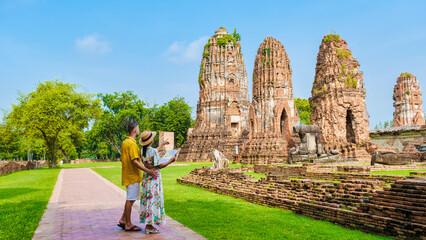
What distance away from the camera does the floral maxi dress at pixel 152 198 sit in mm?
5035

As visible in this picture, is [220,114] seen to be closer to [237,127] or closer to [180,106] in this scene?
[237,127]

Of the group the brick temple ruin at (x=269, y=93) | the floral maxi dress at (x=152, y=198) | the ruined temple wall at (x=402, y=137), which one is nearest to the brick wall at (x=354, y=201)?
the floral maxi dress at (x=152, y=198)

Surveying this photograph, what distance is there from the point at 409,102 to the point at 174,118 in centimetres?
3586

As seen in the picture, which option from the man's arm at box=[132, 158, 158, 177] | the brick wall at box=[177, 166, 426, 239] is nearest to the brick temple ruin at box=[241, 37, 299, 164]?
the brick wall at box=[177, 166, 426, 239]

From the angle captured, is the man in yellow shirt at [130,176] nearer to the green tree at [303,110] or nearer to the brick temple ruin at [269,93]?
the brick temple ruin at [269,93]

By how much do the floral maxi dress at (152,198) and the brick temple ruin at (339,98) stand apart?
58.9ft

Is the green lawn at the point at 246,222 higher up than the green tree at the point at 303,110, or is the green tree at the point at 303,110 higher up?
the green tree at the point at 303,110

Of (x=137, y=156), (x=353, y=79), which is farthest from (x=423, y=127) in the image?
(x=137, y=156)

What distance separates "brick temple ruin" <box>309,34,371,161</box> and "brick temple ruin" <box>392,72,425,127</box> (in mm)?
18910

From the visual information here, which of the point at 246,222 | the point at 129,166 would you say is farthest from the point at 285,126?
the point at 129,166

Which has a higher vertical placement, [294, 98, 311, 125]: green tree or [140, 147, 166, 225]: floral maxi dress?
[294, 98, 311, 125]: green tree

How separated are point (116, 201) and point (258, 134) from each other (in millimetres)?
21063

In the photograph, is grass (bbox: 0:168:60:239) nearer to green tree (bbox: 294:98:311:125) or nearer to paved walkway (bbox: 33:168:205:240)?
paved walkway (bbox: 33:168:205:240)

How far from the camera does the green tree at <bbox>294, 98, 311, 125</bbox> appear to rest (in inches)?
2112
